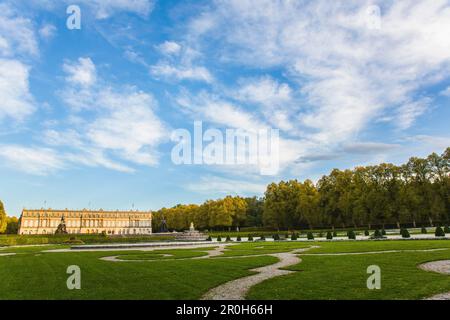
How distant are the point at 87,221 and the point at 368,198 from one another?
120m

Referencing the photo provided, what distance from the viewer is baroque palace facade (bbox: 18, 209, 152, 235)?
429 ft

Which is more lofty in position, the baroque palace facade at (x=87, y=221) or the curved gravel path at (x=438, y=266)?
the curved gravel path at (x=438, y=266)

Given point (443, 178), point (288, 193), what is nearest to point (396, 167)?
point (443, 178)

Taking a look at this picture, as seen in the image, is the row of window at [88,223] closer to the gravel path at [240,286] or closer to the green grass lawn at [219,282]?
the green grass lawn at [219,282]

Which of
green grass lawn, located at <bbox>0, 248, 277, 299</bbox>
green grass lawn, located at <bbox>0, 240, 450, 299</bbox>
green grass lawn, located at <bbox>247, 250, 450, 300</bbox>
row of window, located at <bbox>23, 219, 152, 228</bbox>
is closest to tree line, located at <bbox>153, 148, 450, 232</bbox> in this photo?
green grass lawn, located at <bbox>0, 240, 450, 299</bbox>

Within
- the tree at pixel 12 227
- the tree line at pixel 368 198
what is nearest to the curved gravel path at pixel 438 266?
the tree line at pixel 368 198

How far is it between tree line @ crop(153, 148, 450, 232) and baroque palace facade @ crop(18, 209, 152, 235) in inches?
3064

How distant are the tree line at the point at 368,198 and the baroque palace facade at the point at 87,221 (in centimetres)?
7783

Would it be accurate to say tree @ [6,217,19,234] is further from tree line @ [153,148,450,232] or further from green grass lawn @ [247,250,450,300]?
green grass lawn @ [247,250,450,300]

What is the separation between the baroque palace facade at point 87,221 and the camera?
13088cm

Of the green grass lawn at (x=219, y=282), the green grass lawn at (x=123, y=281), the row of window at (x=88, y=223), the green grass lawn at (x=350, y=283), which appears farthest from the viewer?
the row of window at (x=88, y=223)
